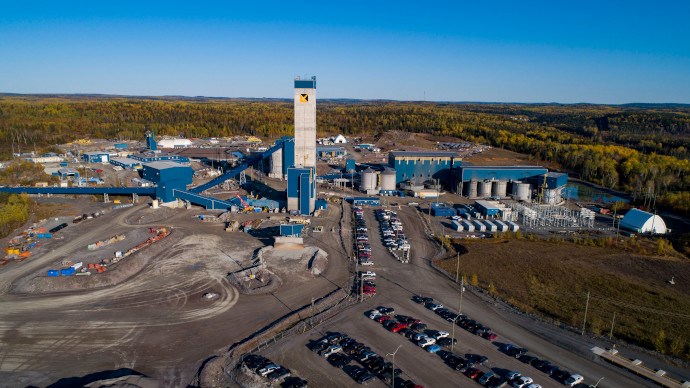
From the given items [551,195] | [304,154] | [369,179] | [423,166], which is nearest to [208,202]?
[304,154]

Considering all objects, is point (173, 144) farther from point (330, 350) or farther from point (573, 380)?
point (573, 380)

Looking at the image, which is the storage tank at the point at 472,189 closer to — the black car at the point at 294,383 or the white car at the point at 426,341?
the white car at the point at 426,341

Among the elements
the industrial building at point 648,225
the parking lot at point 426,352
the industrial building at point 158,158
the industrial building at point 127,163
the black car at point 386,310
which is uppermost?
the industrial building at point 158,158

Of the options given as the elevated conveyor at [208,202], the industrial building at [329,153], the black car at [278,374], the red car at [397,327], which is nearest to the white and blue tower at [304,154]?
the elevated conveyor at [208,202]

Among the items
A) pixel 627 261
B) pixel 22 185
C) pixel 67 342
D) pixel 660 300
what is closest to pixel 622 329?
pixel 660 300

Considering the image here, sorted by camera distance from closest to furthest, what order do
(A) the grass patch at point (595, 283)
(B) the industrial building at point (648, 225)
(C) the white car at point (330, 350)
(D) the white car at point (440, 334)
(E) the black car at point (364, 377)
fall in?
(E) the black car at point (364, 377), (C) the white car at point (330, 350), (D) the white car at point (440, 334), (A) the grass patch at point (595, 283), (B) the industrial building at point (648, 225)
